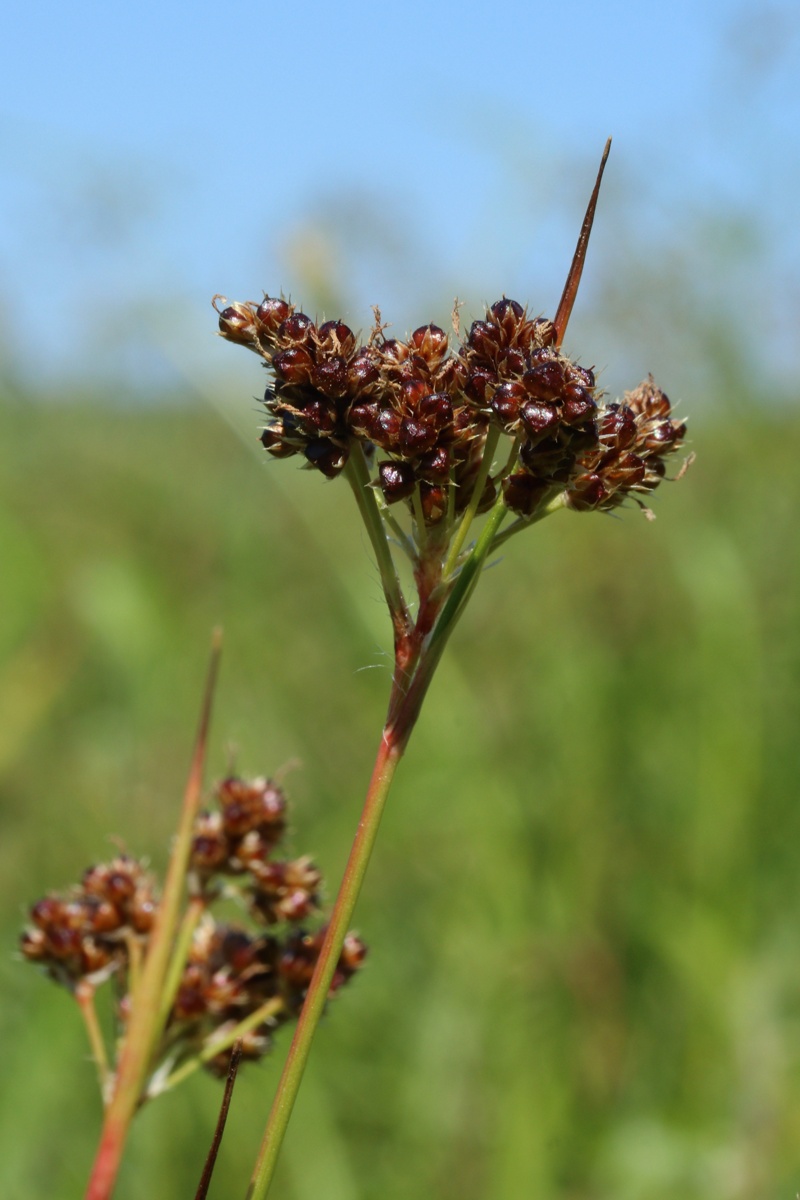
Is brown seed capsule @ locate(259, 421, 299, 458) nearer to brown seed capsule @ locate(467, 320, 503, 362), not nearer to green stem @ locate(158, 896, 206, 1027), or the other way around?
brown seed capsule @ locate(467, 320, 503, 362)

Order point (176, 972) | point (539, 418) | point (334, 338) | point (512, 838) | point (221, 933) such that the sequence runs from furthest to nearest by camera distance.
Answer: point (512, 838)
point (221, 933)
point (176, 972)
point (334, 338)
point (539, 418)

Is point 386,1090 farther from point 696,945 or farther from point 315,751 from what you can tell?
point 315,751

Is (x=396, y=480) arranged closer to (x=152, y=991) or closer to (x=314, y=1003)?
(x=314, y=1003)

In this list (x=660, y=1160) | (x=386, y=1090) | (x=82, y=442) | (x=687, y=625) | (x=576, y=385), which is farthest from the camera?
(x=82, y=442)

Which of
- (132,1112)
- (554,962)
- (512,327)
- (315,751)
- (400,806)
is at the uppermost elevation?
(315,751)

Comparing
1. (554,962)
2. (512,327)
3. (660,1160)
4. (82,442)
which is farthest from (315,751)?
(512,327)

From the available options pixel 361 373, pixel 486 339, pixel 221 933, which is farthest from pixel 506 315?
pixel 221 933

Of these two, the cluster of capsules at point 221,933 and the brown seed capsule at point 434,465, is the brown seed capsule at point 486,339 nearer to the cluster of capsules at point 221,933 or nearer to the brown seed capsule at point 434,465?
the brown seed capsule at point 434,465
